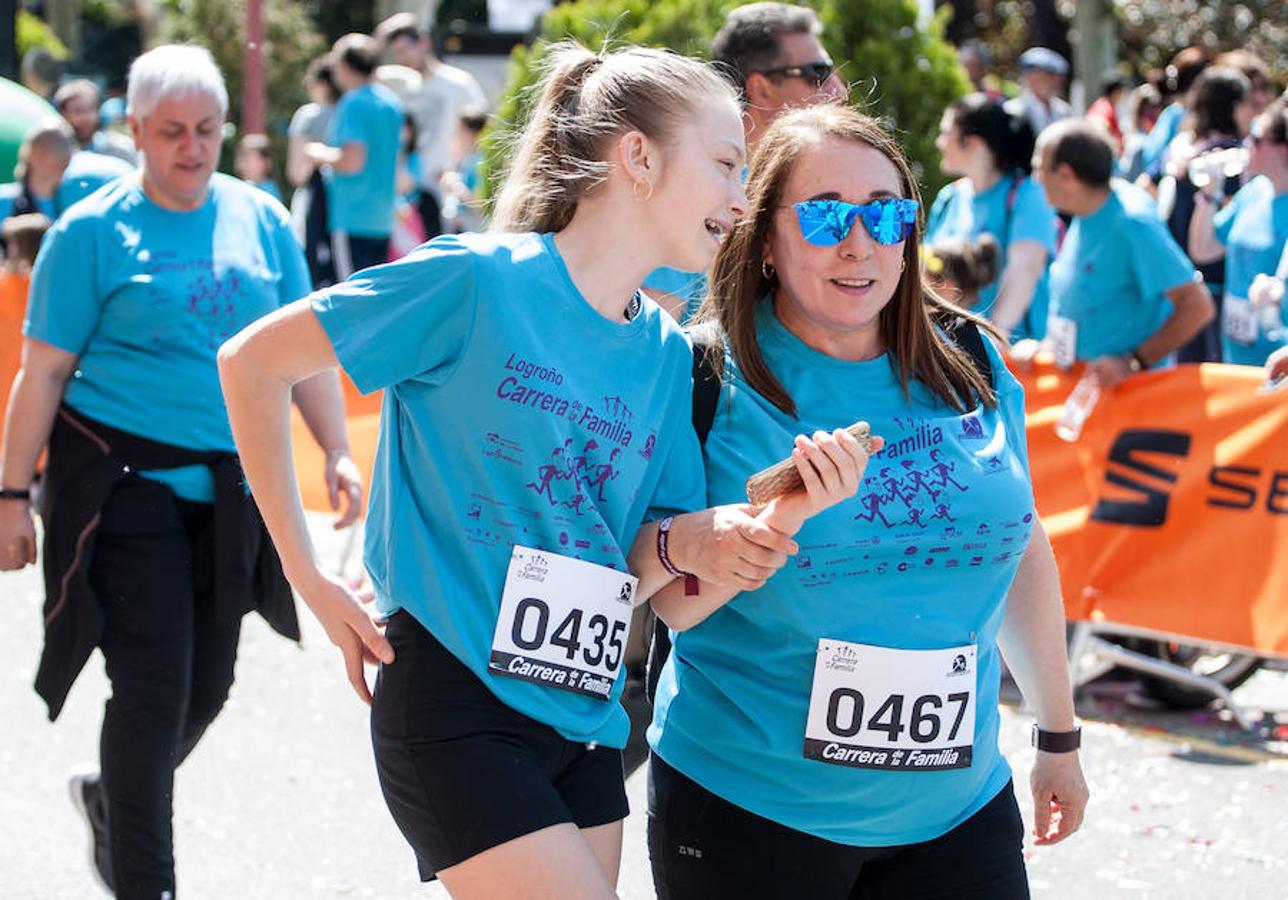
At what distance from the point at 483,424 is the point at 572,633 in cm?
33

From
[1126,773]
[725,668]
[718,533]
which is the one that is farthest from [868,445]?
[1126,773]

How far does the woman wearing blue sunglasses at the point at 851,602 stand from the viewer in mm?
2877

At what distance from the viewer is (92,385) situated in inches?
172

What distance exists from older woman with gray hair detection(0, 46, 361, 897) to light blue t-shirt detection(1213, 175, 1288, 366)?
414cm

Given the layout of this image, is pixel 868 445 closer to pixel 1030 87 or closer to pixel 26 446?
pixel 26 446

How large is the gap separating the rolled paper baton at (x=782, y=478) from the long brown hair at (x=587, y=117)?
0.54 meters

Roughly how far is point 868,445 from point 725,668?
526 mm

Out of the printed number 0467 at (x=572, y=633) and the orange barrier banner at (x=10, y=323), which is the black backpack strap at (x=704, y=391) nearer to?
the printed number 0467 at (x=572, y=633)

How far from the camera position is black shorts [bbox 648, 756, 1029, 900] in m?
2.87

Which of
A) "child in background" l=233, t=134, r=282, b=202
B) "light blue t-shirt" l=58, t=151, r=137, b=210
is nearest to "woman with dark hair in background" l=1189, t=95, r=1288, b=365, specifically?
"light blue t-shirt" l=58, t=151, r=137, b=210

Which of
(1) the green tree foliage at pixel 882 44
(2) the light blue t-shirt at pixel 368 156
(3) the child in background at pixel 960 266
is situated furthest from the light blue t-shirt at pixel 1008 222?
(2) the light blue t-shirt at pixel 368 156

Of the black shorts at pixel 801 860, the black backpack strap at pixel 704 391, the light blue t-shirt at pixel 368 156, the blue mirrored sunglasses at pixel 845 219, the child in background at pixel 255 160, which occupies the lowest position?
the child in background at pixel 255 160

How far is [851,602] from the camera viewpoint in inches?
113

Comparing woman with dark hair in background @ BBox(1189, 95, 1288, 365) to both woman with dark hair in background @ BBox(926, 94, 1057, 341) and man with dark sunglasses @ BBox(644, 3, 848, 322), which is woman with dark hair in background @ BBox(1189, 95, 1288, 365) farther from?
man with dark sunglasses @ BBox(644, 3, 848, 322)
